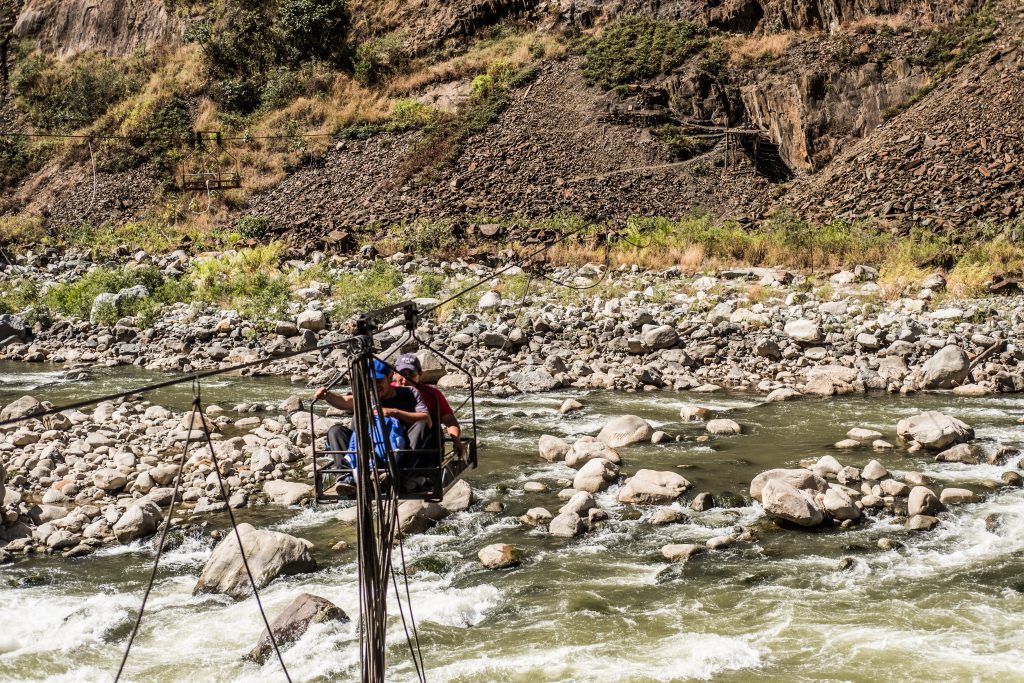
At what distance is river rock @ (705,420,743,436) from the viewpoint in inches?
448

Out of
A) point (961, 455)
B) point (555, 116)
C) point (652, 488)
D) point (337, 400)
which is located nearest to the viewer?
point (337, 400)

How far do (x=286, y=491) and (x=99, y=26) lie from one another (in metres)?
39.0

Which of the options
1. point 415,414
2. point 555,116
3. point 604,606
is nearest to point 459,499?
point 604,606

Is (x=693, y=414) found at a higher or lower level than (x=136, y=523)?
lower

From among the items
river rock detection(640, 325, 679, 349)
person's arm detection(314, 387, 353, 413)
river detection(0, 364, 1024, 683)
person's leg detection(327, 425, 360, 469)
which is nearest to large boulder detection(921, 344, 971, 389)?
river rock detection(640, 325, 679, 349)

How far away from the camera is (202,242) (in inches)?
1032

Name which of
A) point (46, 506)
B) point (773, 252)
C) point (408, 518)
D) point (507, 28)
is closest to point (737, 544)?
point (408, 518)

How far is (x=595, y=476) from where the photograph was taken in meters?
9.31

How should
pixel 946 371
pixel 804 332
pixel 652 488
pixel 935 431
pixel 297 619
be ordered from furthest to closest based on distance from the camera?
pixel 804 332
pixel 946 371
pixel 935 431
pixel 652 488
pixel 297 619

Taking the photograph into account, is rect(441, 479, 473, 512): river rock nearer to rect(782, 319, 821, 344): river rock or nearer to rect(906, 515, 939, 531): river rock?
rect(906, 515, 939, 531): river rock

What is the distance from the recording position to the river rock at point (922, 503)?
8.21m

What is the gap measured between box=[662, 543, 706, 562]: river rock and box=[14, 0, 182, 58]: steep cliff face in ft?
126

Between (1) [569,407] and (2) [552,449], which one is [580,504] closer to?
(2) [552,449]

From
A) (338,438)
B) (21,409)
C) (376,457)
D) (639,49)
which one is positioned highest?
(639,49)
